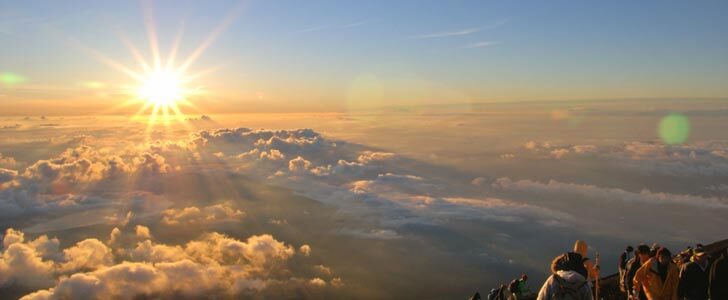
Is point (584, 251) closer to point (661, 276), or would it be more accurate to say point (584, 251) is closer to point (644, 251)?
point (644, 251)

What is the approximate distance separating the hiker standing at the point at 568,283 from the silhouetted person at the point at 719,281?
463 cm

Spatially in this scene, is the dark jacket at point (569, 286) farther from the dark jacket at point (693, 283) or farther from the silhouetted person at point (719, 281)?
the silhouetted person at point (719, 281)

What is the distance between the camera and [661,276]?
8539 mm

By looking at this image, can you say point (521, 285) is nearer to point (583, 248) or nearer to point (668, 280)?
point (668, 280)

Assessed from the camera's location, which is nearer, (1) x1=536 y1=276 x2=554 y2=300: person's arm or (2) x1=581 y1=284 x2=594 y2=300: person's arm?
(2) x1=581 y1=284 x2=594 y2=300: person's arm

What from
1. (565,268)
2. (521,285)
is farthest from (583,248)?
(521,285)

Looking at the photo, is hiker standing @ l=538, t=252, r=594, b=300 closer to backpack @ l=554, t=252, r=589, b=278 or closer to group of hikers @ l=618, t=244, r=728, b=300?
backpack @ l=554, t=252, r=589, b=278

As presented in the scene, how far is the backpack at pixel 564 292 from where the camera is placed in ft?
18.0

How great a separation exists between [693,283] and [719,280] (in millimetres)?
439

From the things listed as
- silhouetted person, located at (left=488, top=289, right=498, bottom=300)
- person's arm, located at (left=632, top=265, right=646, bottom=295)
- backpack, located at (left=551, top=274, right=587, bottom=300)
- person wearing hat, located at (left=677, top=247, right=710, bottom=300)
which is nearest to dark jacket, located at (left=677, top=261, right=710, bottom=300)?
person wearing hat, located at (left=677, top=247, right=710, bottom=300)

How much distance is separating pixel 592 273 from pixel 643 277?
1.89 meters

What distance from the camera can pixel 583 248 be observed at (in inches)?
281

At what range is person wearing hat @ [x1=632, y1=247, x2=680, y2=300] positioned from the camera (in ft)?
27.7

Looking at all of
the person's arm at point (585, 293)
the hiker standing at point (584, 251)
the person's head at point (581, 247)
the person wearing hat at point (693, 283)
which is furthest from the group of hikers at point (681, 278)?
the person's arm at point (585, 293)
